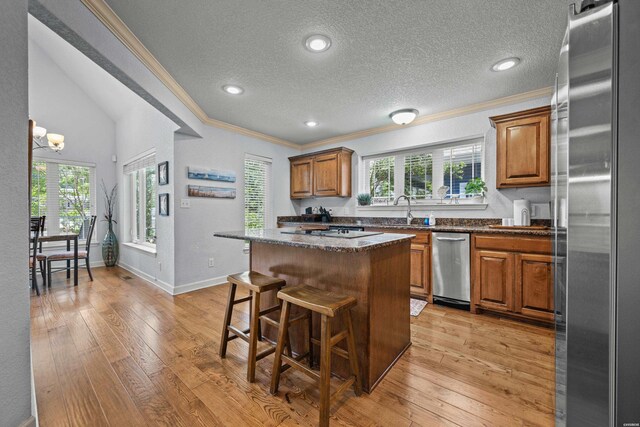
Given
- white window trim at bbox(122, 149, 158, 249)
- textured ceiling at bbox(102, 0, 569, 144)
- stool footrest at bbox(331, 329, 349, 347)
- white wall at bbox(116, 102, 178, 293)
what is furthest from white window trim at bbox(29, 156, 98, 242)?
stool footrest at bbox(331, 329, 349, 347)

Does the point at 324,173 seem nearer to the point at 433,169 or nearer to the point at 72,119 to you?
the point at 433,169

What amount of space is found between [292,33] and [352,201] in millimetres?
3006

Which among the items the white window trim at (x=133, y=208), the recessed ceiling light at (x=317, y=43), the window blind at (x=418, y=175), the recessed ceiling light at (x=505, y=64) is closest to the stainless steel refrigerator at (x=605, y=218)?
the recessed ceiling light at (x=317, y=43)

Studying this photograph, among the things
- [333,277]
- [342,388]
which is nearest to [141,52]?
[333,277]

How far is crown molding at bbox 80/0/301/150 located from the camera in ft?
5.60

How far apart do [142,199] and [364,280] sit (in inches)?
187

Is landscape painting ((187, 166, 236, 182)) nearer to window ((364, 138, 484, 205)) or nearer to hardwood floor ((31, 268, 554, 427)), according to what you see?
hardwood floor ((31, 268, 554, 427))

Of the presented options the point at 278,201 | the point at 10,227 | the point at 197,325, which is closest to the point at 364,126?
the point at 278,201

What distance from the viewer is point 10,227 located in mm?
1106

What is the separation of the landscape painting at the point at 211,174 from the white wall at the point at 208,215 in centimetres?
6

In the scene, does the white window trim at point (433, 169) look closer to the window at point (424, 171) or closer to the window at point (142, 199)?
the window at point (424, 171)

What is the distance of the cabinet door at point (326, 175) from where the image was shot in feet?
14.5

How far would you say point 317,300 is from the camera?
57.9 inches

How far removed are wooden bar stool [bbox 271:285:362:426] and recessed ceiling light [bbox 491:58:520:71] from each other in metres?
2.47
